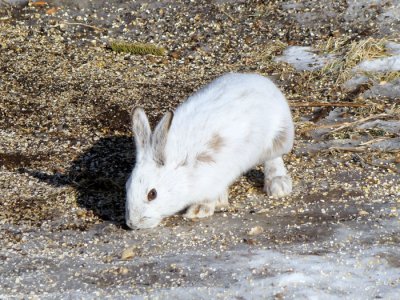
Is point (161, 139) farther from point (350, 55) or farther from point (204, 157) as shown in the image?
point (350, 55)

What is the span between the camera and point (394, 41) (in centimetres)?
907

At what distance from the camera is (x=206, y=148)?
19.8 ft

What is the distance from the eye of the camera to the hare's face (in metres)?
5.75

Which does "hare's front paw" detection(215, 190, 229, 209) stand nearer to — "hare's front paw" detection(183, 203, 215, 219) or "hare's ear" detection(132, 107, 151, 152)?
"hare's front paw" detection(183, 203, 215, 219)

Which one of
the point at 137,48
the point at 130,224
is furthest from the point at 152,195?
the point at 137,48

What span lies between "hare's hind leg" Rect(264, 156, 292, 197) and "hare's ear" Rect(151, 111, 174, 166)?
1.05m

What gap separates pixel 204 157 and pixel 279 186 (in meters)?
0.76

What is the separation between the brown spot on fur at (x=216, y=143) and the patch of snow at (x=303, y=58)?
3016 millimetres

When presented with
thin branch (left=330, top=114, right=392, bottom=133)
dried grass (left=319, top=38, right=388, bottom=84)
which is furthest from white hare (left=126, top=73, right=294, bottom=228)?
dried grass (left=319, top=38, right=388, bottom=84)

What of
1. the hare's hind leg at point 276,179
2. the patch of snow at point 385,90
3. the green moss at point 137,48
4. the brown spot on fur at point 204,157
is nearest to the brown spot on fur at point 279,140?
the hare's hind leg at point 276,179

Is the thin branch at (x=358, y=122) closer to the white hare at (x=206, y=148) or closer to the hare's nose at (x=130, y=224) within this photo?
the white hare at (x=206, y=148)

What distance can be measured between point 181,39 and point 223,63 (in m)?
0.71

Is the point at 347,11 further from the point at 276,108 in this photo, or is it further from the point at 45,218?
the point at 45,218

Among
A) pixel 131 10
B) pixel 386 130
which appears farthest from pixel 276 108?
pixel 131 10
